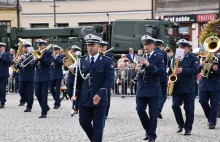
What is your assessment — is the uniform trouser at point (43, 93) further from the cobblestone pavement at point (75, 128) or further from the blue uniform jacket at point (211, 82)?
the blue uniform jacket at point (211, 82)

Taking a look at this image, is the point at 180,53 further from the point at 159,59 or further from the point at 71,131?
the point at 71,131

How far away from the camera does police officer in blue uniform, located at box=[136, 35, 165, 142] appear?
11.6m

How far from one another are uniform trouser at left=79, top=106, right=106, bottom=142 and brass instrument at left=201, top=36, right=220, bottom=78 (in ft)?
14.7

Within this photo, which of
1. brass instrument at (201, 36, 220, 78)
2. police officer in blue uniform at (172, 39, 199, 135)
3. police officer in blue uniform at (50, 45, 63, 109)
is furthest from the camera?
police officer in blue uniform at (50, 45, 63, 109)

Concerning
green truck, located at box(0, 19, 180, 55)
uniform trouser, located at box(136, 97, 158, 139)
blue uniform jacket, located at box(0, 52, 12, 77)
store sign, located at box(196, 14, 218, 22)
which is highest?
store sign, located at box(196, 14, 218, 22)

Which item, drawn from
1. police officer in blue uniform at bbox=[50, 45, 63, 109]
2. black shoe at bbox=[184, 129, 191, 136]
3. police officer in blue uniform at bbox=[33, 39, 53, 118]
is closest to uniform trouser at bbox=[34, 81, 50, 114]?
police officer in blue uniform at bbox=[33, 39, 53, 118]

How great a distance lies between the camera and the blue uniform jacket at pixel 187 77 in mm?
12883

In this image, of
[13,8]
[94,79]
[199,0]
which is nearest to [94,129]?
[94,79]

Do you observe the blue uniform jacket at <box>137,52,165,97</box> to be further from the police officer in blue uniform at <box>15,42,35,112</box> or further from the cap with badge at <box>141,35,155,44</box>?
the police officer in blue uniform at <box>15,42,35,112</box>

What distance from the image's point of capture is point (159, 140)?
12031 mm

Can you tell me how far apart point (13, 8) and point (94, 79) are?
36759 millimetres

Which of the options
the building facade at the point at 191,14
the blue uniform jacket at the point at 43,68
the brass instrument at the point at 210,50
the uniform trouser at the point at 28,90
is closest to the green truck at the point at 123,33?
the building facade at the point at 191,14

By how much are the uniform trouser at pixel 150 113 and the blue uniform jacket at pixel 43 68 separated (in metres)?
4.90

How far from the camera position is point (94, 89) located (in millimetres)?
10094
